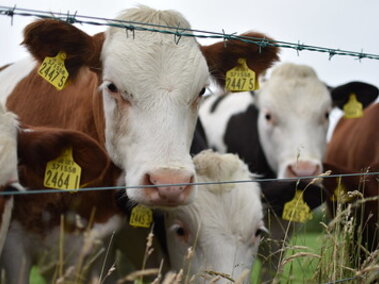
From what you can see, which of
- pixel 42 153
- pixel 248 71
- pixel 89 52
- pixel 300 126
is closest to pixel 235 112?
pixel 300 126

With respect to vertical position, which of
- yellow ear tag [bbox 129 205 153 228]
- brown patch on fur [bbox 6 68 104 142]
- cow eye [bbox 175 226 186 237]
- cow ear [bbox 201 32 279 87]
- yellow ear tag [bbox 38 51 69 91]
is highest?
cow ear [bbox 201 32 279 87]

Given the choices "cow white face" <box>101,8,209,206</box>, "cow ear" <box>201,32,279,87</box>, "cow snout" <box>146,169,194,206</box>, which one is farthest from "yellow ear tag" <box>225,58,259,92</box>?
"cow snout" <box>146,169,194,206</box>

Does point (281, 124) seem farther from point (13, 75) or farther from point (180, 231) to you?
point (180, 231)

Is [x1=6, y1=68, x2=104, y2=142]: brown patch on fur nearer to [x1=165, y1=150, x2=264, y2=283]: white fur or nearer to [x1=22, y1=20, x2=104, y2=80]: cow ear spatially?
[x1=22, y1=20, x2=104, y2=80]: cow ear

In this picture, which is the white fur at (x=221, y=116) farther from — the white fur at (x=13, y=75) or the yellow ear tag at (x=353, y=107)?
the white fur at (x=13, y=75)

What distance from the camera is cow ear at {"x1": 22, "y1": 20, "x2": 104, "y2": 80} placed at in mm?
3541

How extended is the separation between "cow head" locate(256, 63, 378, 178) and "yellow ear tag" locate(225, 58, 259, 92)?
6.03ft

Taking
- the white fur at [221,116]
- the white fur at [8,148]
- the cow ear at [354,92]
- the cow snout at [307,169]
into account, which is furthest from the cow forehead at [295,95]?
the white fur at [8,148]

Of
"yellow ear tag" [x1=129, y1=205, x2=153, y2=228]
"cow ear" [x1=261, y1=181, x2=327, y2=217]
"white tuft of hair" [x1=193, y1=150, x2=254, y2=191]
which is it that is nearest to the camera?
"yellow ear tag" [x1=129, y1=205, x2=153, y2=228]

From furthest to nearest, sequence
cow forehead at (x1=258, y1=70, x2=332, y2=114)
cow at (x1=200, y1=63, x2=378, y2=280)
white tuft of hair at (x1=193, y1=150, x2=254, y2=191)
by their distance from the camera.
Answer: cow forehead at (x1=258, y1=70, x2=332, y2=114), cow at (x1=200, y1=63, x2=378, y2=280), white tuft of hair at (x1=193, y1=150, x2=254, y2=191)

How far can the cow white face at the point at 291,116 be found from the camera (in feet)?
20.0

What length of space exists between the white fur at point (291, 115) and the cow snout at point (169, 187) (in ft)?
9.11

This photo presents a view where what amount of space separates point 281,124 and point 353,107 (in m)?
0.80

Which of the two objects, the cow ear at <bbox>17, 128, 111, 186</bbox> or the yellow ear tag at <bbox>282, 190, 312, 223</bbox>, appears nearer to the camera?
the cow ear at <bbox>17, 128, 111, 186</bbox>
